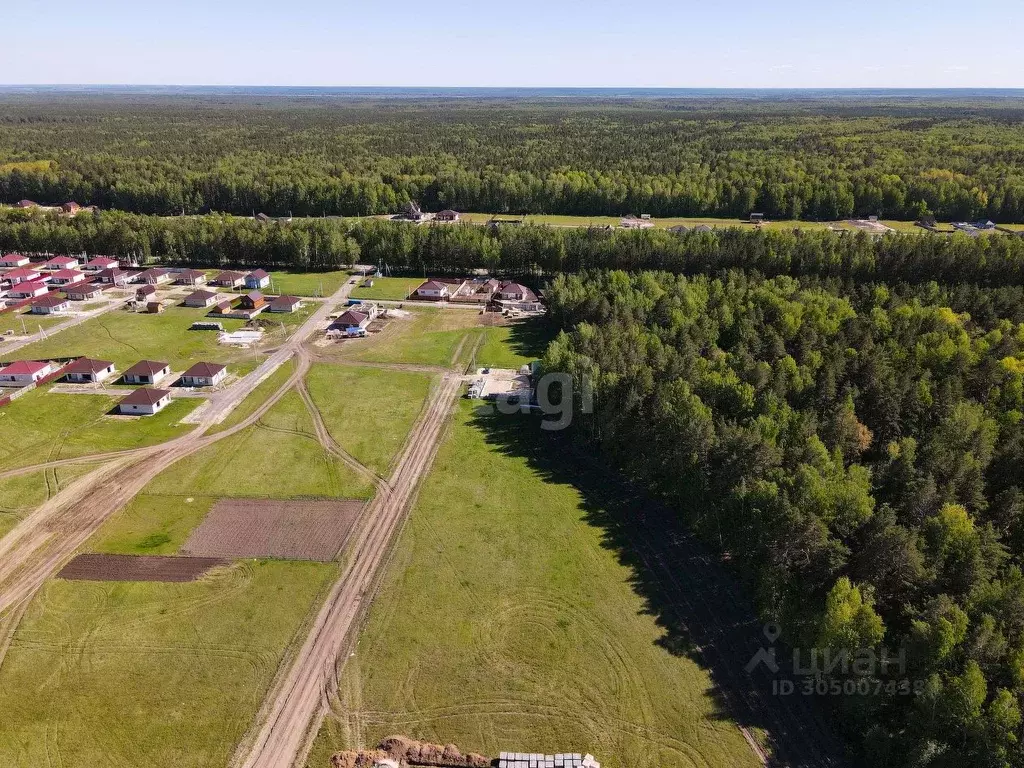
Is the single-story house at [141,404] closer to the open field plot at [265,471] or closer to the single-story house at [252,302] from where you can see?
the open field plot at [265,471]

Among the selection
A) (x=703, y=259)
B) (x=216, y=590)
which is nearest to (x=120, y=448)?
(x=216, y=590)

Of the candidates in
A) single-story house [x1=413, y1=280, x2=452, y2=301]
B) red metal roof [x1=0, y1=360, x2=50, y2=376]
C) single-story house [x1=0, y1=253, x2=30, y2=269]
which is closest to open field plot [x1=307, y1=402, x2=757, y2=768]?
red metal roof [x1=0, y1=360, x2=50, y2=376]

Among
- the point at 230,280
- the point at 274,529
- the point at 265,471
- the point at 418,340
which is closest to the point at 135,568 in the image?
the point at 274,529

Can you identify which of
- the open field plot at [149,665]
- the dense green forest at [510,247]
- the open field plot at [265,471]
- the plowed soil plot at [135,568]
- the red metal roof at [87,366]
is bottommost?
the open field plot at [149,665]

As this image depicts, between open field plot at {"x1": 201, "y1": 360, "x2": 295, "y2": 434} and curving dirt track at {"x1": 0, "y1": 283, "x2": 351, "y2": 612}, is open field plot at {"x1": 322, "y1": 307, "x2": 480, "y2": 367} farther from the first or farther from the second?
curving dirt track at {"x1": 0, "y1": 283, "x2": 351, "y2": 612}

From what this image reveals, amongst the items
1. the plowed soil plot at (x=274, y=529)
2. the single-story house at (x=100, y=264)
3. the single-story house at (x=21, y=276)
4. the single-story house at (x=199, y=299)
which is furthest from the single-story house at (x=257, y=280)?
the plowed soil plot at (x=274, y=529)

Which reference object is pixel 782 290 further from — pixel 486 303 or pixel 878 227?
pixel 878 227
